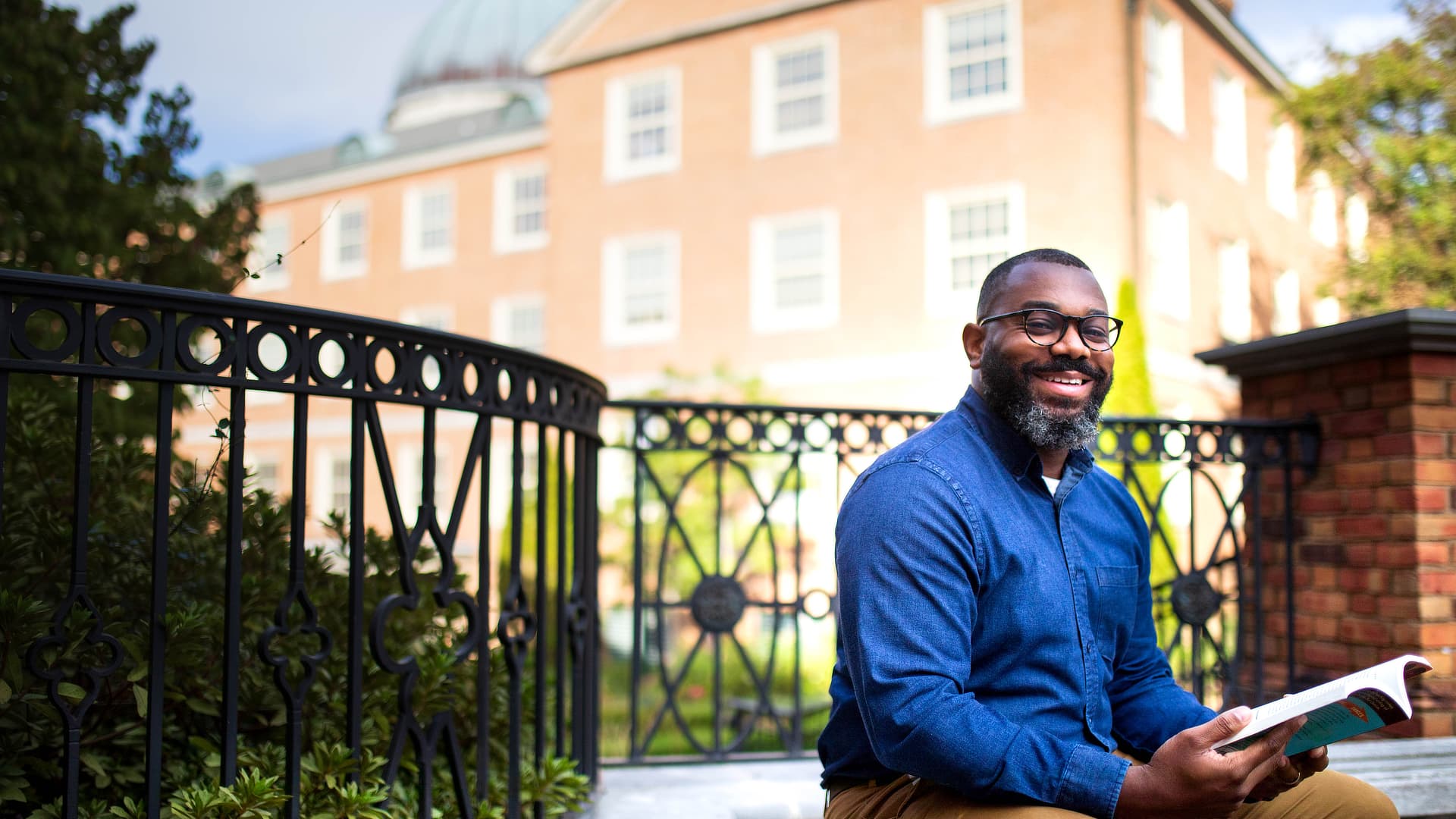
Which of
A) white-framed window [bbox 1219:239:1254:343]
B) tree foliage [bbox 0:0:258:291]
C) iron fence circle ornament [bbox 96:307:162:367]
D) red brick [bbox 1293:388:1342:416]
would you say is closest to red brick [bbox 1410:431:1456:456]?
red brick [bbox 1293:388:1342:416]

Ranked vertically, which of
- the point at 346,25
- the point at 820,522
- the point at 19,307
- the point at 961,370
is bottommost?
the point at 820,522

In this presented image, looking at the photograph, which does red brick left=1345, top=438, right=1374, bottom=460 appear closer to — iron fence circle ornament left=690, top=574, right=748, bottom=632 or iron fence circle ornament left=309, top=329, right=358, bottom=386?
iron fence circle ornament left=690, top=574, right=748, bottom=632

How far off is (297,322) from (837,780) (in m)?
1.42

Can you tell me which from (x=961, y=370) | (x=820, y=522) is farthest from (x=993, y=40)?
(x=820, y=522)

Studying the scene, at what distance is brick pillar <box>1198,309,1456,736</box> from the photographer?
12.6ft

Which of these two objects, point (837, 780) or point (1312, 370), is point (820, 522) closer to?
point (1312, 370)

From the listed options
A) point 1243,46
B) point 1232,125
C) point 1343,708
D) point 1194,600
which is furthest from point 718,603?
point 1243,46

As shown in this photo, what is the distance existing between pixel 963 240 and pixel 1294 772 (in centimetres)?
1506

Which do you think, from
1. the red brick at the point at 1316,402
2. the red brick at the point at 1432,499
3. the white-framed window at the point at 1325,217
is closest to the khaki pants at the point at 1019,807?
the red brick at the point at 1432,499

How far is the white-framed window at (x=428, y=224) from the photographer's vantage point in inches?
977

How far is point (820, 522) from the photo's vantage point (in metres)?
16.0

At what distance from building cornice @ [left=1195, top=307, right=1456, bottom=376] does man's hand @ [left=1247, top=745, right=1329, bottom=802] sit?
2.01 m

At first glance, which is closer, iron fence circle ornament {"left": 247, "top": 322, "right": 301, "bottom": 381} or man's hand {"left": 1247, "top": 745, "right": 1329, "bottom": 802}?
man's hand {"left": 1247, "top": 745, "right": 1329, "bottom": 802}

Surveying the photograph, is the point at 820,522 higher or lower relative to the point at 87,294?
lower
